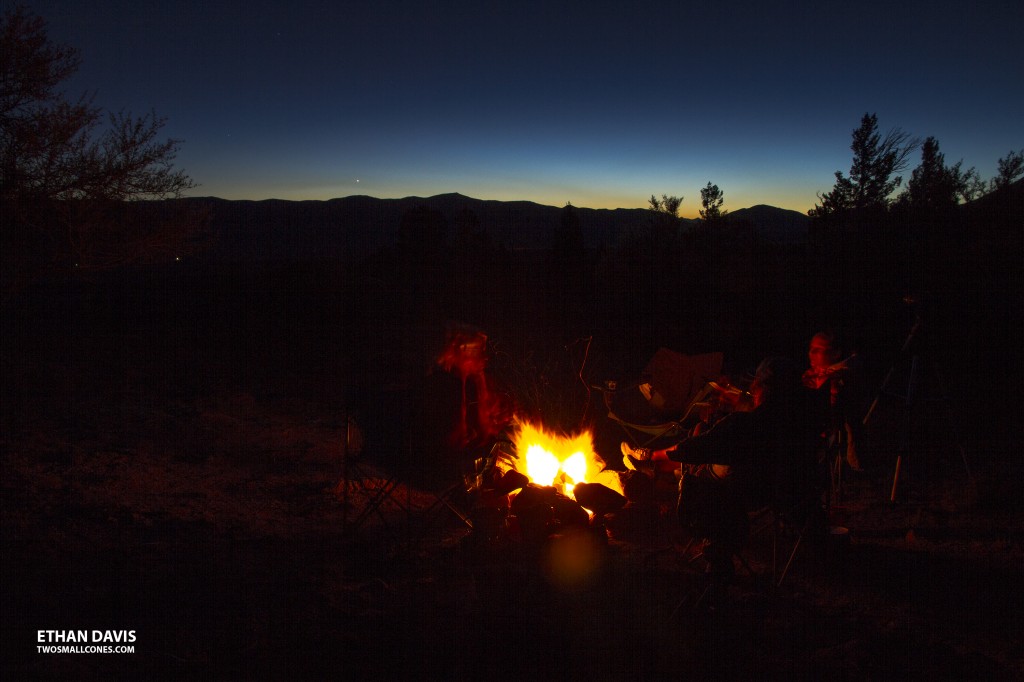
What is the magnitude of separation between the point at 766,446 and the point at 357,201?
5426cm

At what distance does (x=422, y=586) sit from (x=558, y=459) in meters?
2.04

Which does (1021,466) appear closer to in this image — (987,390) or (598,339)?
(987,390)

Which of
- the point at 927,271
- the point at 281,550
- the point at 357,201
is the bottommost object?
the point at 281,550

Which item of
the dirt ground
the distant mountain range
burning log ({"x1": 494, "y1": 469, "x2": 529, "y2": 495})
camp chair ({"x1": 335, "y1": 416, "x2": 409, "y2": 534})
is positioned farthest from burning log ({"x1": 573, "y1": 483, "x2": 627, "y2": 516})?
the distant mountain range

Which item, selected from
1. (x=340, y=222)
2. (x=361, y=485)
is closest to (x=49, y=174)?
(x=361, y=485)

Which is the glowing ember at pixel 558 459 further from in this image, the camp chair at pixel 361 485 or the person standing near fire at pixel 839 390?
the person standing near fire at pixel 839 390

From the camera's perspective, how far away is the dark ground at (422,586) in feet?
9.32

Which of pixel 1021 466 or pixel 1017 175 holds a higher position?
pixel 1017 175

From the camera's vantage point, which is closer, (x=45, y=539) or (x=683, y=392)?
(x=45, y=539)

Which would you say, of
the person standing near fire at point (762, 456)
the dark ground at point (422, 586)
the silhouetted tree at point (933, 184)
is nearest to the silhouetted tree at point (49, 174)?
the dark ground at point (422, 586)

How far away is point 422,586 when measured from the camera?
3576mm

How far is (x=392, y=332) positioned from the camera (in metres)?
12.6

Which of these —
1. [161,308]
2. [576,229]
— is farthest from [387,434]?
[576,229]

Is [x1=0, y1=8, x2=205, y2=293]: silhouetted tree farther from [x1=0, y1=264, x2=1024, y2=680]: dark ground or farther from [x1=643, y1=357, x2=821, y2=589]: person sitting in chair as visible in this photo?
[x1=643, y1=357, x2=821, y2=589]: person sitting in chair
